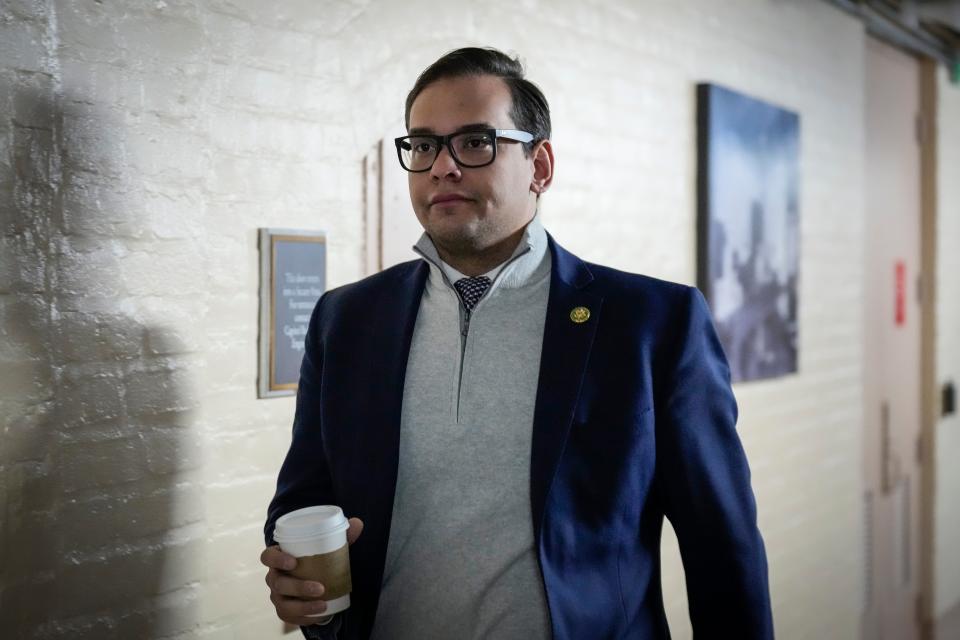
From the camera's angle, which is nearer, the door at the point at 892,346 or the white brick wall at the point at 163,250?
the white brick wall at the point at 163,250

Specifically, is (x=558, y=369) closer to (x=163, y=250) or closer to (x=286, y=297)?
(x=286, y=297)

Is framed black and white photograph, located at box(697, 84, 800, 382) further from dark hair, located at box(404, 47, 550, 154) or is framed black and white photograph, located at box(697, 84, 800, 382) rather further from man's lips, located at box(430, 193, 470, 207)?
man's lips, located at box(430, 193, 470, 207)

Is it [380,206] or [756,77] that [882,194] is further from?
[380,206]

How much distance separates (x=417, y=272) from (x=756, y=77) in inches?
90.9

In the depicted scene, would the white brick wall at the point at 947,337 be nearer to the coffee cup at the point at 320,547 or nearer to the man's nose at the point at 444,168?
the man's nose at the point at 444,168

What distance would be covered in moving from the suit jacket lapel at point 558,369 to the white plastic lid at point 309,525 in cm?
32

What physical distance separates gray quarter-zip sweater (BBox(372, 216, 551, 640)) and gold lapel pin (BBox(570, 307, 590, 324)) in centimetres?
6

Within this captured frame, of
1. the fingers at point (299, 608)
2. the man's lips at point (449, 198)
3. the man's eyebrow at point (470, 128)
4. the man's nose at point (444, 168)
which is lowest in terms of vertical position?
the fingers at point (299, 608)

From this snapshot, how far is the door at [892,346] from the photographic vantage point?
14.4 feet

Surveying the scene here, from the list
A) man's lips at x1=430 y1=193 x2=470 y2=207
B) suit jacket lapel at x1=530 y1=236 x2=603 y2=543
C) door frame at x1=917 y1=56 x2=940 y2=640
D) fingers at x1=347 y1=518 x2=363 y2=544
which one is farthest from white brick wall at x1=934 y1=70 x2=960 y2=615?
fingers at x1=347 y1=518 x2=363 y2=544

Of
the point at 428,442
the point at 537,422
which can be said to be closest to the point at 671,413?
the point at 537,422

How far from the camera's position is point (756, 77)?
134 inches

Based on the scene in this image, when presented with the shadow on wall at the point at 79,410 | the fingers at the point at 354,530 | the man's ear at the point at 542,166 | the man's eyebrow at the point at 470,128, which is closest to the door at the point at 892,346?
the man's ear at the point at 542,166

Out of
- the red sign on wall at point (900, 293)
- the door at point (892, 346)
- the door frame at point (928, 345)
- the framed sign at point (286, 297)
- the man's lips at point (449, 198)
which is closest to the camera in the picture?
the man's lips at point (449, 198)
